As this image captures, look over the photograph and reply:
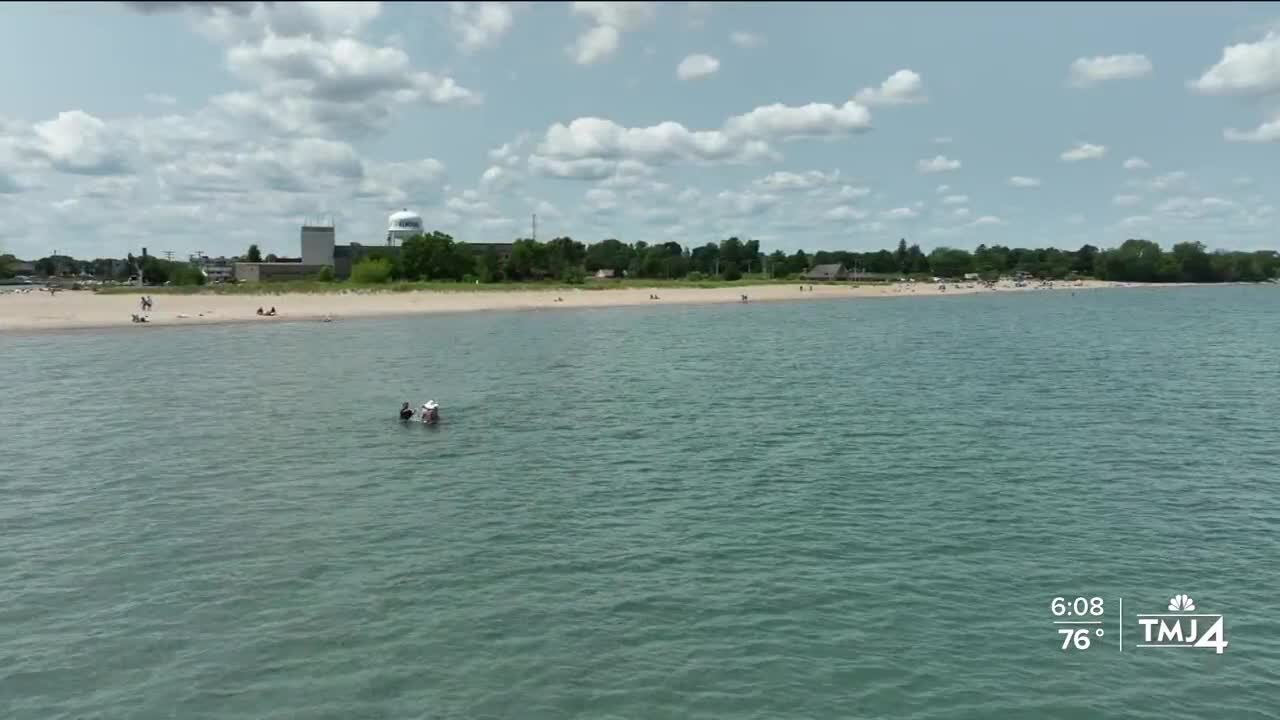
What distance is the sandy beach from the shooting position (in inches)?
3322

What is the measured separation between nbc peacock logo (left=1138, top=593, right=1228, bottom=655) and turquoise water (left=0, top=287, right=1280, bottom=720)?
23 centimetres

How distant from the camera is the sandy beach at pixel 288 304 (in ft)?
277

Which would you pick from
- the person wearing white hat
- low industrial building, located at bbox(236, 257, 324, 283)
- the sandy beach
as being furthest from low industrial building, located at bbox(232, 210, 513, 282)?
the person wearing white hat

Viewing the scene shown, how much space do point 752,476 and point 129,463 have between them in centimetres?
1727

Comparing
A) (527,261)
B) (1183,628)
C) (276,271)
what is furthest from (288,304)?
(1183,628)

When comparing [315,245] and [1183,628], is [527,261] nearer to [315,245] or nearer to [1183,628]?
[315,245]

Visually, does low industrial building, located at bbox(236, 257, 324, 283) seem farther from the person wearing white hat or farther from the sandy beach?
the person wearing white hat

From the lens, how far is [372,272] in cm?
14888

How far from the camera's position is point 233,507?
21.0 metres

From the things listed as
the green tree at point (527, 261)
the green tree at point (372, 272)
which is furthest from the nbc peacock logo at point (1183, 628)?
the green tree at point (527, 261)

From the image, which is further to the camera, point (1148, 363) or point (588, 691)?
point (1148, 363)

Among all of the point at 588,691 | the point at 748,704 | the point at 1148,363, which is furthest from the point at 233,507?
the point at 1148,363

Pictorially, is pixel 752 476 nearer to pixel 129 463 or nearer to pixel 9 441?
pixel 129 463

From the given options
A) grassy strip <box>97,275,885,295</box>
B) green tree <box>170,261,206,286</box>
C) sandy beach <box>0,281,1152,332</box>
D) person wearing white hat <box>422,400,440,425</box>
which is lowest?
person wearing white hat <box>422,400,440,425</box>
